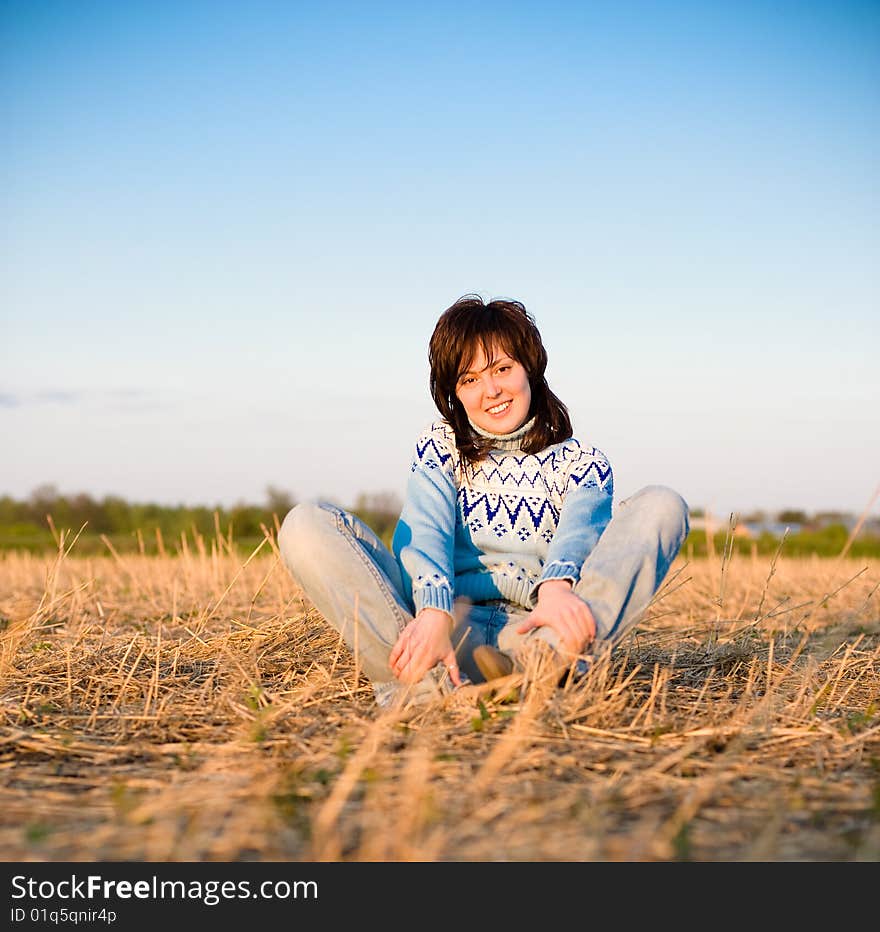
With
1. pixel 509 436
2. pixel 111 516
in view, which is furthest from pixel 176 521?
pixel 509 436

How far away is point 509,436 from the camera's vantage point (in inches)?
117

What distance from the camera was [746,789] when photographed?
180 centimetres

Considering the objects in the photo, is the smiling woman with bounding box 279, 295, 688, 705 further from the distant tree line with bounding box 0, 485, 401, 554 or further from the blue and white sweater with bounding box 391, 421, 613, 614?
the distant tree line with bounding box 0, 485, 401, 554

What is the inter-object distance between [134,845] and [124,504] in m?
17.9

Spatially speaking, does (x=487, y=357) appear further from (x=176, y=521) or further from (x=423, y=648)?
(x=176, y=521)

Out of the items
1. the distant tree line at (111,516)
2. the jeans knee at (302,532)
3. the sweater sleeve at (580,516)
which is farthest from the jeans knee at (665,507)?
the distant tree line at (111,516)

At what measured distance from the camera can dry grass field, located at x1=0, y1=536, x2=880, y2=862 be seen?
1.52 meters

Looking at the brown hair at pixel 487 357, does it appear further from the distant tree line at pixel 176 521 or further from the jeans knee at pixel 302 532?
the distant tree line at pixel 176 521

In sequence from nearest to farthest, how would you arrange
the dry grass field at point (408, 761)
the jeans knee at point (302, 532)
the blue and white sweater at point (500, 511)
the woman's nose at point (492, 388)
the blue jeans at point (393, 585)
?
the dry grass field at point (408, 761) < the blue jeans at point (393, 585) < the jeans knee at point (302, 532) < the blue and white sweater at point (500, 511) < the woman's nose at point (492, 388)

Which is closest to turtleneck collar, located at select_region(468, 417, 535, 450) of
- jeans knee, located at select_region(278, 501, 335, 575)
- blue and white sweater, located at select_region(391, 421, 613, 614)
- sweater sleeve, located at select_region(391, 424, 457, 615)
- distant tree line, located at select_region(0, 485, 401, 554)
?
blue and white sweater, located at select_region(391, 421, 613, 614)

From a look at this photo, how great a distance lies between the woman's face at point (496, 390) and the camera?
2891 millimetres

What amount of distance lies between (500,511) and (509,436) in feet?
0.83
